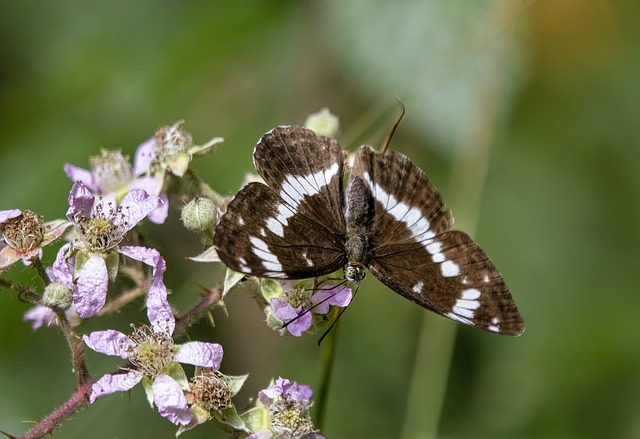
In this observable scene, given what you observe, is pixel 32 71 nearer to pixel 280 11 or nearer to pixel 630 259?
pixel 280 11

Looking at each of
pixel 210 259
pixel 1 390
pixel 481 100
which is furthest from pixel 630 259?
pixel 1 390

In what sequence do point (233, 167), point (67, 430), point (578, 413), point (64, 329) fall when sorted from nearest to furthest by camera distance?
point (64, 329) < point (67, 430) < point (578, 413) < point (233, 167)

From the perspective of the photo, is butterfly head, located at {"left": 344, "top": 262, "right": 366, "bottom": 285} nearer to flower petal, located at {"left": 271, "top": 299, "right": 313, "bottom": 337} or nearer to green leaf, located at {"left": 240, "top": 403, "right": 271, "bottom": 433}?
flower petal, located at {"left": 271, "top": 299, "right": 313, "bottom": 337}

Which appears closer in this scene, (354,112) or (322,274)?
(322,274)

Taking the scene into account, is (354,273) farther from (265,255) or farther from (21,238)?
(21,238)

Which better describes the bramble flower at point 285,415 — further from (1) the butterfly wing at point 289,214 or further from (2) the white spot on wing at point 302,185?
(2) the white spot on wing at point 302,185

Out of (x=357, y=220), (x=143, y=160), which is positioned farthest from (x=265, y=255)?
(x=143, y=160)

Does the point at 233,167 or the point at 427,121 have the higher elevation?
the point at 427,121
